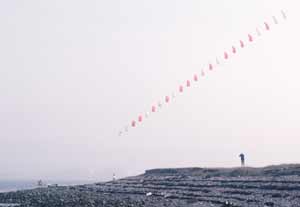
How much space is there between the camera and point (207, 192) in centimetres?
5091

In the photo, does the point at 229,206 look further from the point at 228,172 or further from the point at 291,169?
the point at 228,172

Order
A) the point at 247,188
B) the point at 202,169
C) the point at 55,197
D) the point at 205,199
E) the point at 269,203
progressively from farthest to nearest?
the point at 202,169 < the point at 55,197 < the point at 247,188 < the point at 205,199 < the point at 269,203

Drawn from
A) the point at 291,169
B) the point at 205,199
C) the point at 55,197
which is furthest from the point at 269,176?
the point at 55,197

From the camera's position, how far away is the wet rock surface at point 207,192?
43250 millimetres

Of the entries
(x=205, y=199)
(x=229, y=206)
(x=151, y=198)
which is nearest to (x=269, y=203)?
(x=229, y=206)

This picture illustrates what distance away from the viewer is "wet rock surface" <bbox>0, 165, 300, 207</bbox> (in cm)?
4325

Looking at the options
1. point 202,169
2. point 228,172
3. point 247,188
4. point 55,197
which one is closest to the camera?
point 247,188

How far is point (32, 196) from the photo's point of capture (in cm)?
6253

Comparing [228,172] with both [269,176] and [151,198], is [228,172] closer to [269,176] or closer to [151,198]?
[269,176]

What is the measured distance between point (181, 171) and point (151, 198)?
79.2 feet

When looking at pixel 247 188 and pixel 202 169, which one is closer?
pixel 247 188

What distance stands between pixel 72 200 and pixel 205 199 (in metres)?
13.0

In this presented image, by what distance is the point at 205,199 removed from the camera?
151 feet

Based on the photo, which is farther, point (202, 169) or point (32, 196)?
point (202, 169)
